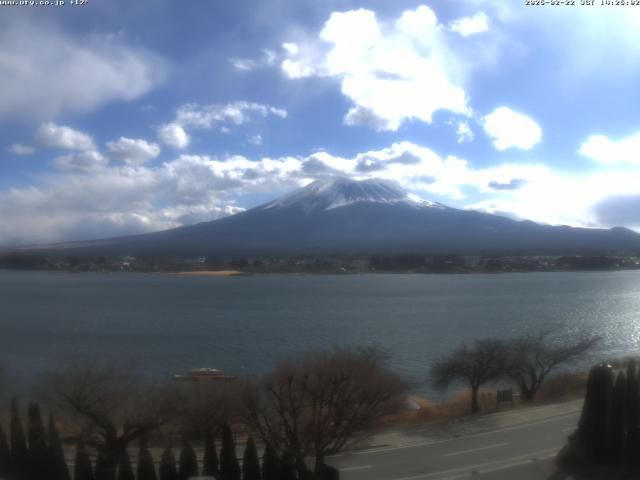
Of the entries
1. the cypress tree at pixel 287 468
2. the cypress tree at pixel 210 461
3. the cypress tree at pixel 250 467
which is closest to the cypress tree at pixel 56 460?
the cypress tree at pixel 210 461

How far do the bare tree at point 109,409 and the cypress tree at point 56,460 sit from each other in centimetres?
28

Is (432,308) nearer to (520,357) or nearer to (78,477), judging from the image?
(520,357)

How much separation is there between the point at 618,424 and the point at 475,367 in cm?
492

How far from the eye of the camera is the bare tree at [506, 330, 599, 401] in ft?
37.1

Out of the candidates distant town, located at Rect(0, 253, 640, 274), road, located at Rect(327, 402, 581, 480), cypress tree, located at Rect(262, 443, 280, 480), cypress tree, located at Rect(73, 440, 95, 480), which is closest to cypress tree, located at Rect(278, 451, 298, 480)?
cypress tree, located at Rect(262, 443, 280, 480)

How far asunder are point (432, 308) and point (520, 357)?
1604cm

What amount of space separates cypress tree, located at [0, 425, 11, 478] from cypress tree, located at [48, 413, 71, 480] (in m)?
0.44

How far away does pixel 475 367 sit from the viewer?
10.9 m

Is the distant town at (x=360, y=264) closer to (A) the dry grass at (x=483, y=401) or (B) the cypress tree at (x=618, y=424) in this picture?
(A) the dry grass at (x=483, y=401)

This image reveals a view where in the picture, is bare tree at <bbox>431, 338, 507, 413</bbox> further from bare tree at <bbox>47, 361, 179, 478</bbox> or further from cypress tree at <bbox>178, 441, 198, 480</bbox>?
cypress tree at <bbox>178, 441, 198, 480</bbox>

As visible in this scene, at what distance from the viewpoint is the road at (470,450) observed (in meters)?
6.06

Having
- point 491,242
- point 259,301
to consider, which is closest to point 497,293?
point 259,301

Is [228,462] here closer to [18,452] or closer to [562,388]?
[18,452]

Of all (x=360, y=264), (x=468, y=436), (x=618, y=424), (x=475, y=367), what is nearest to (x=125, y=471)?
(x=468, y=436)
